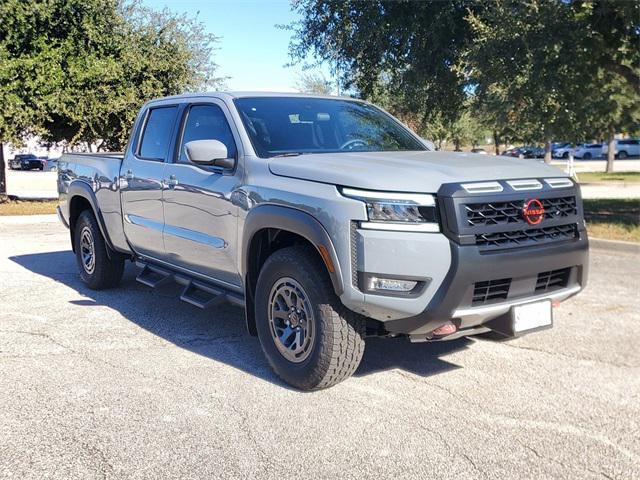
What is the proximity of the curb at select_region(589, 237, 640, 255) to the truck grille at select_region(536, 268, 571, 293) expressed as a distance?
5.64m

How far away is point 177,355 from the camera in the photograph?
4.82 meters

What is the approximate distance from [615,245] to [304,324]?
269 inches

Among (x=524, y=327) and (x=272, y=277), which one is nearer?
(x=524, y=327)

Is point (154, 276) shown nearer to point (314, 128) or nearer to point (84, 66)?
point (314, 128)

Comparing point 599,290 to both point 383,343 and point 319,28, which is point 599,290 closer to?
point 383,343

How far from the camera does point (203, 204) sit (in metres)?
4.82

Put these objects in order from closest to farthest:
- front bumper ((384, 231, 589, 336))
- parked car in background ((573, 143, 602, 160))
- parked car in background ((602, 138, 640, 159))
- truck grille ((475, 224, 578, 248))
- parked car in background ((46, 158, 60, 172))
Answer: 1. front bumper ((384, 231, 589, 336))
2. truck grille ((475, 224, 578, 248))
3. parked car in background ((46, 158, 60, 172))
4. parked car in background ((602, 138, 640, 159))
5. parked car in background ((573, 143, 602, 160))

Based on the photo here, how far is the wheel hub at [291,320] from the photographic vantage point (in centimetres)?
398

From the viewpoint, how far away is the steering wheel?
15.8 feet

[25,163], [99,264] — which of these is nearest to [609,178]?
[99,264]

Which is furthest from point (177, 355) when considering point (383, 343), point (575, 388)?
point (575, 388)

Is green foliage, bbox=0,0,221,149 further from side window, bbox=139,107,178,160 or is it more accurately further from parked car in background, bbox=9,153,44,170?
parked car in background, bbox=9,153,44,170

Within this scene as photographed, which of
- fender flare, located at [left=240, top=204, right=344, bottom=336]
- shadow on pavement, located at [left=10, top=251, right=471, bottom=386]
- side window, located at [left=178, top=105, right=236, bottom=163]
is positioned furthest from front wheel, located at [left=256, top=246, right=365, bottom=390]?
side window, located at [left=178, top=105, right=236, bottom=163]

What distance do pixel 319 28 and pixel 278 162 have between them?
11.4 meters
